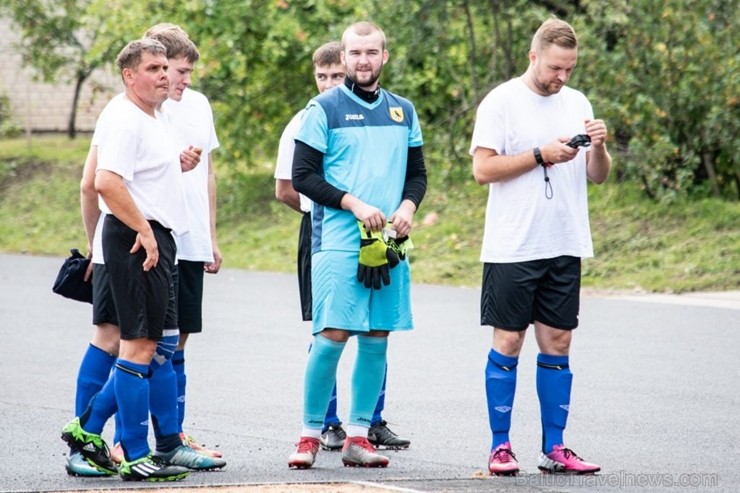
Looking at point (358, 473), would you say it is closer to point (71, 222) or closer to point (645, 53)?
point (645, 53)

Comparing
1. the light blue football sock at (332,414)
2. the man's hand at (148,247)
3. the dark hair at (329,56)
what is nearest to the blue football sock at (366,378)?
the light blue football sock at (332,414)

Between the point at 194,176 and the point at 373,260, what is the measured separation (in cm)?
112

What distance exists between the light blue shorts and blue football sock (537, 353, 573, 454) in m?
0.70

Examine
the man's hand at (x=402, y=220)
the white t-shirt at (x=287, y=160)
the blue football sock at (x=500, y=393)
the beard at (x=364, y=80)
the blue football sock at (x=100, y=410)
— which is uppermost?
the beard at (x=364, y=80)

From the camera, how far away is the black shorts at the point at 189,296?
665cm

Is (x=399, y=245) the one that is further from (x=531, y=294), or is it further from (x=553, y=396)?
(x=553, y=396)

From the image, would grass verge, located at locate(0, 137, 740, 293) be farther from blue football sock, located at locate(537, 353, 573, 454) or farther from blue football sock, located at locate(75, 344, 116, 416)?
Result: blue football sock, located at locate(75, 344, 116, 416)

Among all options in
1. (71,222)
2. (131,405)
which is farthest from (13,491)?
(71,222)

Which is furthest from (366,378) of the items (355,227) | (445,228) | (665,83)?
(445,228)

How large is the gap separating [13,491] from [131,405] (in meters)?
0.63

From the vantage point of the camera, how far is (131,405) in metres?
5.98

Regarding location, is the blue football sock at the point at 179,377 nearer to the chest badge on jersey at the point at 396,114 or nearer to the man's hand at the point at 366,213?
the man's hand at the point at 366,213

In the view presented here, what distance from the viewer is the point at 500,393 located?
6.28m

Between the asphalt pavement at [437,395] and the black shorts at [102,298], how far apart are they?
741 mm
